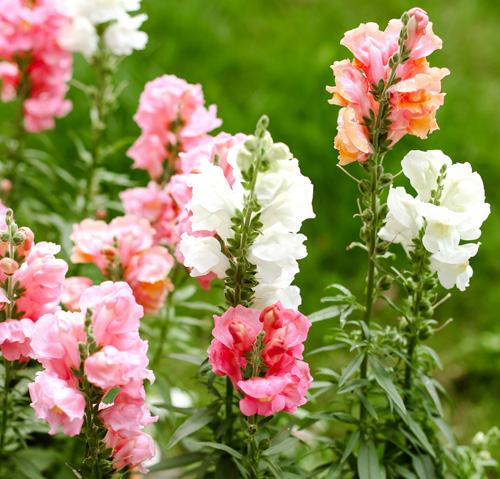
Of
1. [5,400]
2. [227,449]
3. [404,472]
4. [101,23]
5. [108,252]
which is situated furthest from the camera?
[101,23]

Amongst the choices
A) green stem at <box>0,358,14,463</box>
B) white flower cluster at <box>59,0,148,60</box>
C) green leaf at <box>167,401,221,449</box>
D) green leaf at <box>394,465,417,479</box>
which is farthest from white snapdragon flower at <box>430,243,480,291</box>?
white flower cluster at <box>59,0,148,60</box>

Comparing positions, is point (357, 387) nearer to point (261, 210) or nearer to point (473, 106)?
point (261, 210)

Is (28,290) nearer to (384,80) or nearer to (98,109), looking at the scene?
(384,80)

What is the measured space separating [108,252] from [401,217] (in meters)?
0.86

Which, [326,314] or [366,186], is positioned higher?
[366,186]

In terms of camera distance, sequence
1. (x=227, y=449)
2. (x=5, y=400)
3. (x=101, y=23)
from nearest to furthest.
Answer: (x=227, y=449) < (x=5, y=400) < (x=101, y=23)

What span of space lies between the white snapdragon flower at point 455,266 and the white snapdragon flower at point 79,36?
5.24 feet

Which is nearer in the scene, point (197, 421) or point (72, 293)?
point (197, 421)

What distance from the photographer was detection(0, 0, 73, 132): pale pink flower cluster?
9.05 ft

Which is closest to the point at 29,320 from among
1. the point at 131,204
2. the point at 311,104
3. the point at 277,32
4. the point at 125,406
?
the point at 125,406

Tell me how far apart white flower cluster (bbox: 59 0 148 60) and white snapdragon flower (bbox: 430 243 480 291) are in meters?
1.45

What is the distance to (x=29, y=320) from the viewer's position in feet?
5.57

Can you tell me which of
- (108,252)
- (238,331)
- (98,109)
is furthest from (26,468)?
(98,109)

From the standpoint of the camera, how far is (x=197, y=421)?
182 cm
